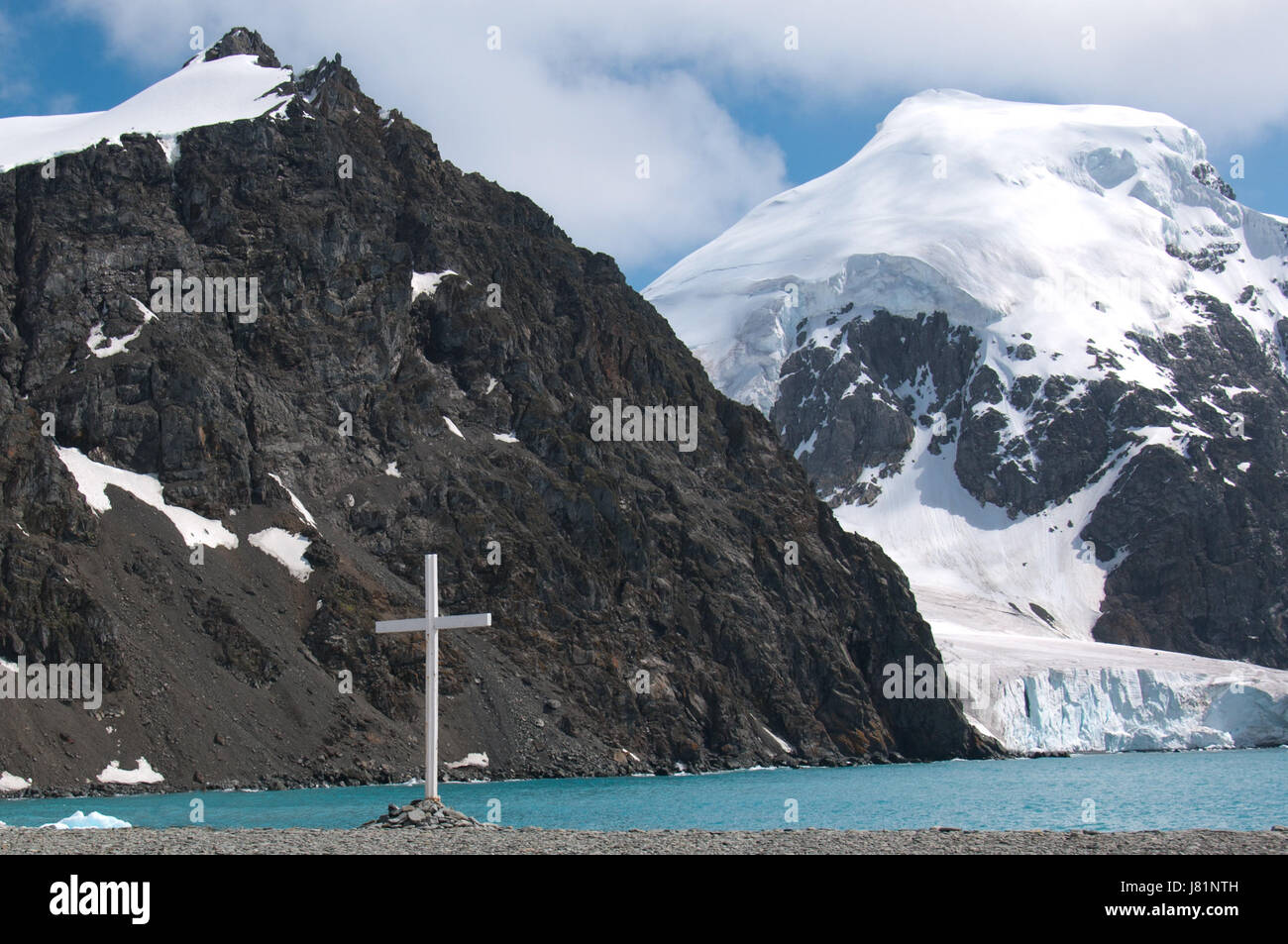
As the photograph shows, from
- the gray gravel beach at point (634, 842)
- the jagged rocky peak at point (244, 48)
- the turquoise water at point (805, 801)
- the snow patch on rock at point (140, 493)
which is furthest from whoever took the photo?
the jagged rocky peak at point (244, 48)

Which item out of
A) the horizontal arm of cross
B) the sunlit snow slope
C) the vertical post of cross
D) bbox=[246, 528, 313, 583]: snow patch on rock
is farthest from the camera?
the sunlit snow slope

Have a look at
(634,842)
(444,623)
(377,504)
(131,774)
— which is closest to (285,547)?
(377,504)

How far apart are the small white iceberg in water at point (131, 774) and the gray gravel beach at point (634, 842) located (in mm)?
46454

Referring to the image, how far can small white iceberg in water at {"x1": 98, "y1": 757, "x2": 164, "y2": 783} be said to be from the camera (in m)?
68.1

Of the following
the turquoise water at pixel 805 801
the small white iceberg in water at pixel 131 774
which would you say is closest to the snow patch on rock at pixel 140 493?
the small white iceberg in water at pixel 131 774

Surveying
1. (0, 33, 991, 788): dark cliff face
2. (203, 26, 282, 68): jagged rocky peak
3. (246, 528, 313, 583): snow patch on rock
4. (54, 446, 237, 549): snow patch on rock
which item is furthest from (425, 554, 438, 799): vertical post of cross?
(203, 26, 282, 68): jagged rocky peak

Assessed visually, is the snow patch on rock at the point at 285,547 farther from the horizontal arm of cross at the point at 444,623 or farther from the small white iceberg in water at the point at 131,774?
the horizontal arm of cross at the point at 444,623

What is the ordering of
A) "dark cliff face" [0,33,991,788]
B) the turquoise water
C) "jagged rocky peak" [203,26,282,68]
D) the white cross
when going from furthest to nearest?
"jagged rocky peak" [203,26,282,68], "dark cliff face" [0,33,991,788], the turquoise water, the white cross

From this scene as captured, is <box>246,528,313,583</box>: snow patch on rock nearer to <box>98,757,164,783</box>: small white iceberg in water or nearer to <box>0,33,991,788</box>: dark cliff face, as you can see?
<box>0,33,991,788</box>: dark cliff face

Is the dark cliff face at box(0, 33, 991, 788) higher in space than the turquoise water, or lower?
higher

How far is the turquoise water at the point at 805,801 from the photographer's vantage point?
42875 millimetres

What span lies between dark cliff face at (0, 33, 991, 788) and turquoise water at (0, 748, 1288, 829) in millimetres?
8034

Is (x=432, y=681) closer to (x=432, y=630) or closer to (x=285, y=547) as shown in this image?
(x=432, y=630)
